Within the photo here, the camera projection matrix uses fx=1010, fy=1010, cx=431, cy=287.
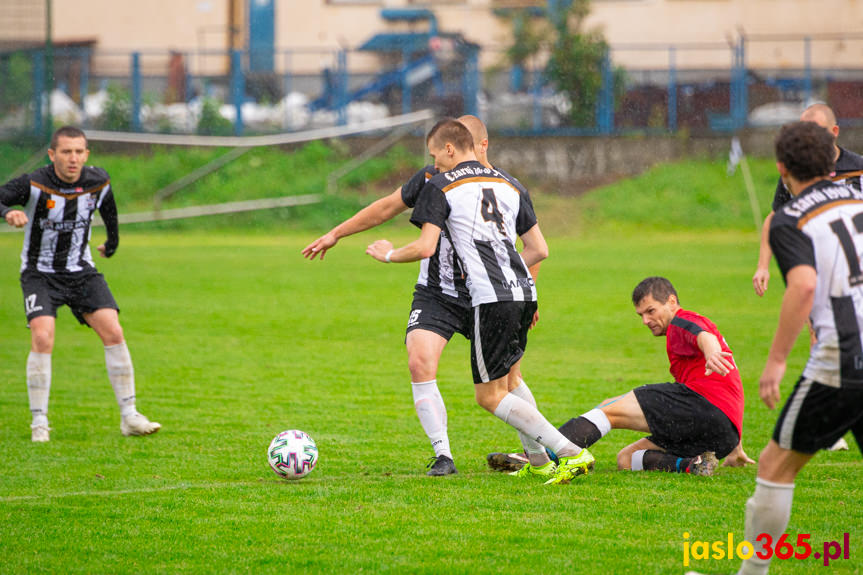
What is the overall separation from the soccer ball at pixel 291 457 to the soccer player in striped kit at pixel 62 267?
201cm

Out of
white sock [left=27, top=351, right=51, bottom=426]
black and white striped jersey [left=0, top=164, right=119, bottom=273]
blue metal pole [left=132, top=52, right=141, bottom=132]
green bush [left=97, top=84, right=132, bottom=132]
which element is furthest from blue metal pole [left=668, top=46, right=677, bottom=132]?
white sock [left=27, top=351, right=51, bottom=426]

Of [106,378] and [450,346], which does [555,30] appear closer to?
[450,346]

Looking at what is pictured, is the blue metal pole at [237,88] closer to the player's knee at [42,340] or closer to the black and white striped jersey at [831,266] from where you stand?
the player's knee at [42,340]

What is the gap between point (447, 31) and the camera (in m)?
36.7

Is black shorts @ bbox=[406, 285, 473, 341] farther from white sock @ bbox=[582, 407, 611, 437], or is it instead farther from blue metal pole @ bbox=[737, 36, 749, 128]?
blue metal pole @ bbox=[737, 36, 749, 128]

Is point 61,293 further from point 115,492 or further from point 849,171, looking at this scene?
point 849,171

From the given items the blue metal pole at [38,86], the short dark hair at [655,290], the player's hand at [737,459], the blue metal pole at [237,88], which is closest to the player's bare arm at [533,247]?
the short dark hair at [655,290]

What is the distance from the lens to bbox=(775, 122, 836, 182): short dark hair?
4152 mm

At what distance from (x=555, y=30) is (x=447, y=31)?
647cm

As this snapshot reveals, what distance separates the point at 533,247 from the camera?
21.3 feet

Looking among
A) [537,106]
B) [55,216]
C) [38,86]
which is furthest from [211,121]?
[55,216]

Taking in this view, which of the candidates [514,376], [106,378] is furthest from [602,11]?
[514,376]

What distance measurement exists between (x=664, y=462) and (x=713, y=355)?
1.12 m

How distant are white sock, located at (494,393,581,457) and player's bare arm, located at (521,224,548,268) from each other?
918mm
